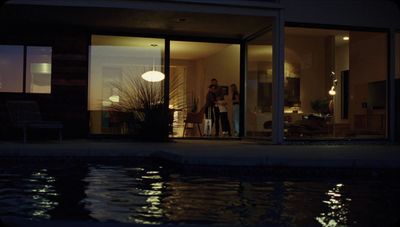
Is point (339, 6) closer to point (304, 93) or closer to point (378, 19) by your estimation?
point (378, 19)

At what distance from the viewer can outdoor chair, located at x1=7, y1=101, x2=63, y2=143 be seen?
9906mm

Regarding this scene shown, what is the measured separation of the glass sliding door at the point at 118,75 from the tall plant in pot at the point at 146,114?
4 cm

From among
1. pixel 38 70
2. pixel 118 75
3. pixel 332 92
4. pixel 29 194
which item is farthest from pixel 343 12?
pixel 29 194

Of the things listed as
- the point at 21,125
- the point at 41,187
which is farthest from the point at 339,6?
the point at 41,187

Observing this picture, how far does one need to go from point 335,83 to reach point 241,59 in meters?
2.29

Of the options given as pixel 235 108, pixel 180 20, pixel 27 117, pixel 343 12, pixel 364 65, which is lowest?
pixel 27 117

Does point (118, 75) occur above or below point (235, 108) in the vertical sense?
above

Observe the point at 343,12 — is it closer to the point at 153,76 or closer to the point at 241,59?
the point at 241,59

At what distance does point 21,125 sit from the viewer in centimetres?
989

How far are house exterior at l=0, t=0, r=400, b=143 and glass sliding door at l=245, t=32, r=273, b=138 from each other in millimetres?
23

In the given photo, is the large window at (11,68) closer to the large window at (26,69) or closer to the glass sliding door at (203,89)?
the large window at (26,69)

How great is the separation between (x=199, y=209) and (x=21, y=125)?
662 cm

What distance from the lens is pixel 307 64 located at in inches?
493

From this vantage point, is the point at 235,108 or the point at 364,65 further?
the point at 235,108
